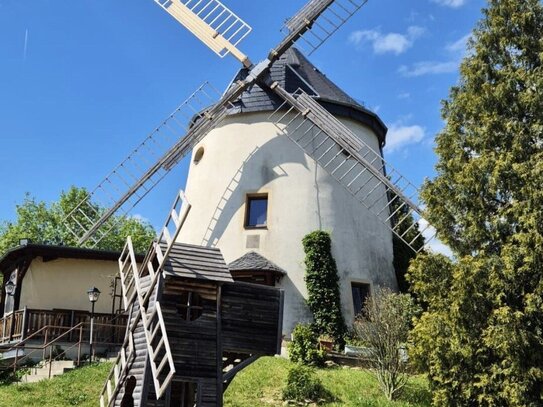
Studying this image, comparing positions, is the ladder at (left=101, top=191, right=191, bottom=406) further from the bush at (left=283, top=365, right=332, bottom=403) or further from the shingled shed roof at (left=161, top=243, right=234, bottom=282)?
the bush at (left=283, top=365, right=332, bottom=403)

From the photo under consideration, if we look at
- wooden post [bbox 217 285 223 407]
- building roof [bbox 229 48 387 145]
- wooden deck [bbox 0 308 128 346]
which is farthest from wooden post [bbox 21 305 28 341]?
wooden post [bbox 217 285 223 407]

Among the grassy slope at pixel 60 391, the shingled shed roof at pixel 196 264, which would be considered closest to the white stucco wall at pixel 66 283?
the grassy slope at pixel 60 391

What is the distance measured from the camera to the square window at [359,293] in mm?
19562

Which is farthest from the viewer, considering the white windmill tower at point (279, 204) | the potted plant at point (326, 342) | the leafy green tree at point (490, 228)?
the white windmill tower at point (279, 204)

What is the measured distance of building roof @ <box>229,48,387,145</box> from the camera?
20922 millimetres

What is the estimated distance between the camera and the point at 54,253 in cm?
2014

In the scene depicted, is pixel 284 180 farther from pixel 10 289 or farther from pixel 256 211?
pixel 10 289

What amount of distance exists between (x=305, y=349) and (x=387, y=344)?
281cm

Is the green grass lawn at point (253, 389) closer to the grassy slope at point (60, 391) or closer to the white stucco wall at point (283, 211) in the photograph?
the grassy slope at point (60, 391)

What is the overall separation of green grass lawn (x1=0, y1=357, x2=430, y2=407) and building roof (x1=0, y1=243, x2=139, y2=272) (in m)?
5.27

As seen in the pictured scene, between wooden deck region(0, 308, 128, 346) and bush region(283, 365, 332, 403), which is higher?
wooden deck region(0, 308, 128, 346)

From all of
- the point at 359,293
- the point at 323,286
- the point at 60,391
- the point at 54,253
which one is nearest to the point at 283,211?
the point at 323,286

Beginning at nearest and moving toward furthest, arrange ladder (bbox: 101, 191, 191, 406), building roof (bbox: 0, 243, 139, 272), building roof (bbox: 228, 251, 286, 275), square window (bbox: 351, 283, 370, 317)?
1. ladder (bbox: 101, 191, 191, 406)
2. building roof (bbox: 228, 251, 286, 275)
3. square window (bbox: 351, 283, 370, 317)
4. building roof (bbox: 0, 243, 139, 272)

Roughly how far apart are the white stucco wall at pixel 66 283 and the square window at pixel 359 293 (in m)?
8.25
